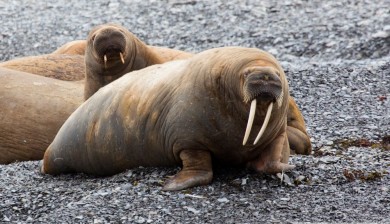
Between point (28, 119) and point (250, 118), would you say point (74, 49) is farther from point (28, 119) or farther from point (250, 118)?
point (250, 118)

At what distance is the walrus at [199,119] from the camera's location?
6820 mm

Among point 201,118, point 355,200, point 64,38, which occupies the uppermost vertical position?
point 201,118

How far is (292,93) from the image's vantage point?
11.8 meters

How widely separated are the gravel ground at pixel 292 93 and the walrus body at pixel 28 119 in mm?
916

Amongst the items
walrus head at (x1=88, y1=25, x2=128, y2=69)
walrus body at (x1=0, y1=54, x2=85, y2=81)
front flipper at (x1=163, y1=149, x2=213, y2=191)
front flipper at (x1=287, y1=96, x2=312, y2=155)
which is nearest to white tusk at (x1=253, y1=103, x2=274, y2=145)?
front flipper at (x1=163, y1=149, x2=213, y2=191)

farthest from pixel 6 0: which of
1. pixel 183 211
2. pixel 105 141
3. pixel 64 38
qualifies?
pixel 183 211

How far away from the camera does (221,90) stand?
7.02m

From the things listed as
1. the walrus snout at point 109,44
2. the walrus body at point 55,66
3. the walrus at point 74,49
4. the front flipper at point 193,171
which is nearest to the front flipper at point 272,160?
the front flipper at point 193,171

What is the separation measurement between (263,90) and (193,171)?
92cm

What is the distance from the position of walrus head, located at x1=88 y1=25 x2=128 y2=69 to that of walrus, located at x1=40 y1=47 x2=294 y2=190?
1681 mm

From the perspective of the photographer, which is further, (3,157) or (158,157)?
(3,157)

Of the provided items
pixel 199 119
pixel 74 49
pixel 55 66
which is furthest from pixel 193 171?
pixel 74 49

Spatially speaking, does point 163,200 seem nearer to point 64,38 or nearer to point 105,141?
point 105,141

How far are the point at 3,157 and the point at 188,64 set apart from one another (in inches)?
113
